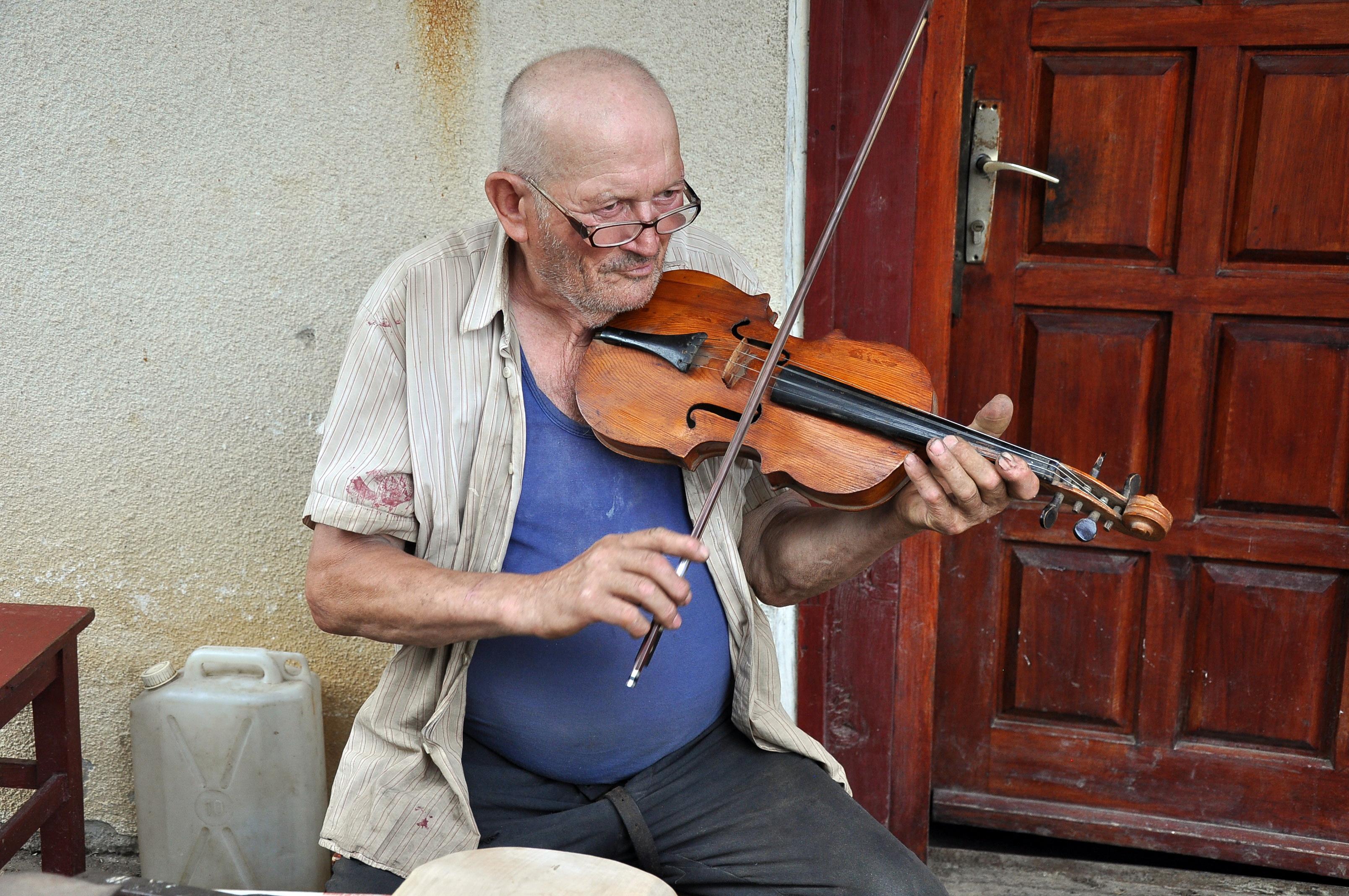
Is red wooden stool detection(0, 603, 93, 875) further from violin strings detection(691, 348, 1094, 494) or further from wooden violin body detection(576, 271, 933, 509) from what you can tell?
violin strings detection(691, 348, 1094, 494)

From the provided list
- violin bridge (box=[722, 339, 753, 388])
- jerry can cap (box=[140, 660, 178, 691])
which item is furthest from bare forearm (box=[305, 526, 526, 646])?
jerry can cap (box=[140, 660, 178, 691])

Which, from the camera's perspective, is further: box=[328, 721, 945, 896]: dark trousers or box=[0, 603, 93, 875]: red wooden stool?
box=[0, 603, 93, 875]: red wooden stool

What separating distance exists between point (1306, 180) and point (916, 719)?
1.31 metres

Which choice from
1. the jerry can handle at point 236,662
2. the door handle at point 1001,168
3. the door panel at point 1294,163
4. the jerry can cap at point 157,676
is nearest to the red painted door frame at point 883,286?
the door handle at point 1001,168

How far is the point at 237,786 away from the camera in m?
2.18

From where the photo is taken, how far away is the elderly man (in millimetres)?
1531

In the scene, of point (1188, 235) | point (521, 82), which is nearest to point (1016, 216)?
point (1188, 235)

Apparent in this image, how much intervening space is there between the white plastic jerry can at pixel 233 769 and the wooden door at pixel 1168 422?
137 cm

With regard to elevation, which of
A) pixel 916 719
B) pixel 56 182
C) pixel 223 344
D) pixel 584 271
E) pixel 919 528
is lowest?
pixel 916 719

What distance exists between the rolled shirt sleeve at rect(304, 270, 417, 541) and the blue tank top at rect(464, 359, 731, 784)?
0.58 feet

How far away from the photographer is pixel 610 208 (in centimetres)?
155

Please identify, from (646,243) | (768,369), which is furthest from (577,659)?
(646,243)

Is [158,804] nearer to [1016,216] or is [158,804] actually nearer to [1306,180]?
[1016,216]

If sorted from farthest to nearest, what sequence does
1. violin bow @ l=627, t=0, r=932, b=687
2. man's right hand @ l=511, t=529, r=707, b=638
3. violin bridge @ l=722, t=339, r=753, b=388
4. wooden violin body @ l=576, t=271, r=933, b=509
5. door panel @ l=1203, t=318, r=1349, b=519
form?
door panel @ l=1203, t=318, r=1349, b=519, violin bridge @ l=722, t=339, r=753, b=388, wooden violin body @ l=576, t=271, r=933, b=509, violin bow @ l=627, t=0, r=932, b=687, man's right hand @ l=511, t=529, r=707, b=638
